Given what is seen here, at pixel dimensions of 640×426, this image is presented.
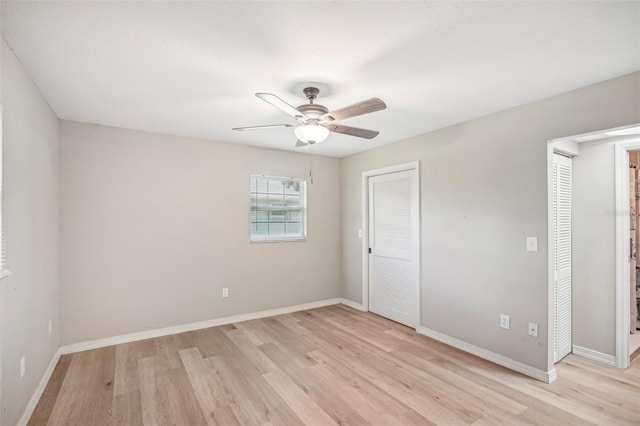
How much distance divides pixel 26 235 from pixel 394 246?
12.3 feet

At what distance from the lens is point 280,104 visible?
2.08 meters

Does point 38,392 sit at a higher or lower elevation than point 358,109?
lower

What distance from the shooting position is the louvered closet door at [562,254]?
9.68 feet

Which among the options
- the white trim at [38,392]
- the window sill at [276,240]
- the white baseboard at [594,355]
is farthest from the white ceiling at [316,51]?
the white baseboard at [594,355]

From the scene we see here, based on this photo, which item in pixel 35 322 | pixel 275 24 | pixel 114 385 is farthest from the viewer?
pixel 114 385

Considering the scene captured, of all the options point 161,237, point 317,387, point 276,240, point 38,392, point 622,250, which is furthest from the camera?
point 276,240

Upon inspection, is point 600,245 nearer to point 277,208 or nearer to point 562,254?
point 562,254

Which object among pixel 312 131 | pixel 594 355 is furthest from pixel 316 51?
pixel 594 355

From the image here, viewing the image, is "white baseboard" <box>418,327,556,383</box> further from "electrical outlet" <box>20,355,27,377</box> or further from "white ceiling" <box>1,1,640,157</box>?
"electrical outlet" <box>20,355,27,377</box>

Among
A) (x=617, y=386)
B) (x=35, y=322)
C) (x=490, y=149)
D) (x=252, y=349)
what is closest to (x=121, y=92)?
(x=35, y=322)

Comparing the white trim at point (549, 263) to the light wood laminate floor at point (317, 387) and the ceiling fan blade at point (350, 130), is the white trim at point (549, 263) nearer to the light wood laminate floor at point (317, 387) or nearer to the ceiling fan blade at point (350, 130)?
the light wood laminate floor at point (317, 387)

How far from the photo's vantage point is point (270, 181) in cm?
456

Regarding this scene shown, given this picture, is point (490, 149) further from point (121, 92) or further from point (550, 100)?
point (121, 92)

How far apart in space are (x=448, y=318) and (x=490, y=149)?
1.87 metres
